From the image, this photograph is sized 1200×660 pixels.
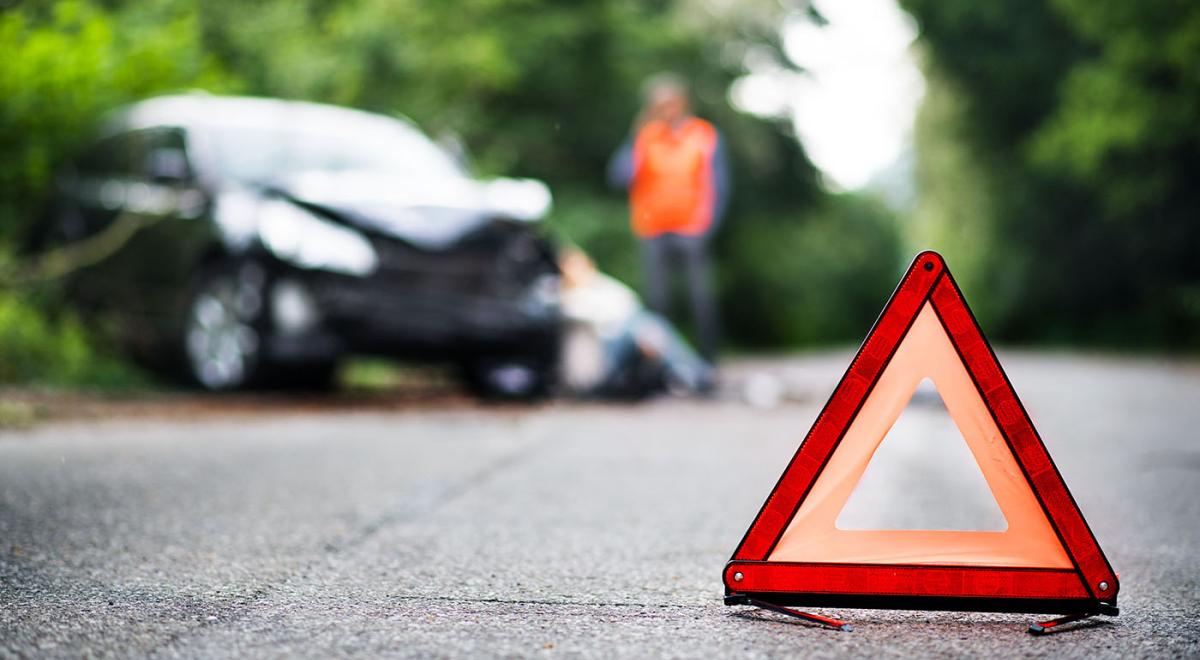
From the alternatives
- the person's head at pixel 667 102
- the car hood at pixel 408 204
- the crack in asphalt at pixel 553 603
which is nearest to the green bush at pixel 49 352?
the car hood at pixel 408 204

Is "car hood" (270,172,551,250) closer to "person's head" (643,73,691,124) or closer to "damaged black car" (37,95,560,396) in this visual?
"damaged black car" (37,95,560,396)

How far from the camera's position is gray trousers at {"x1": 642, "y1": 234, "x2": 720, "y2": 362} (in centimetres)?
1098

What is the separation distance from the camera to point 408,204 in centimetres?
887

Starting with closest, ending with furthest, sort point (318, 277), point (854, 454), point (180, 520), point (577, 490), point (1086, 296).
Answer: point (854, 454), point (180, 520), point (577, 490), point (318, 277), point (1086, 296)

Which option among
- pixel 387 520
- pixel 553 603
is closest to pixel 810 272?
pixel 387 520

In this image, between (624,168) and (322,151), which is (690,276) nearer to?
(624,168)

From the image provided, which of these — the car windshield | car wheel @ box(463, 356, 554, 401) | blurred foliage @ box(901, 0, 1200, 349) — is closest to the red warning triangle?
car wheel @ box(463, 356, 554, 401)

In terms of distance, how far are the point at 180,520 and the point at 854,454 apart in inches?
90.9

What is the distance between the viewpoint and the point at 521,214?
9.21 meters

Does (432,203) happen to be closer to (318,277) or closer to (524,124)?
(318,277)

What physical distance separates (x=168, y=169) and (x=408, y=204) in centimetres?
156

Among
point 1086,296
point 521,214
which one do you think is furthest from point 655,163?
point 1086,296

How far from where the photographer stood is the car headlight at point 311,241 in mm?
8438

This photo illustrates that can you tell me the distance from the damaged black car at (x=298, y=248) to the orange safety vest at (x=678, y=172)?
137cm
